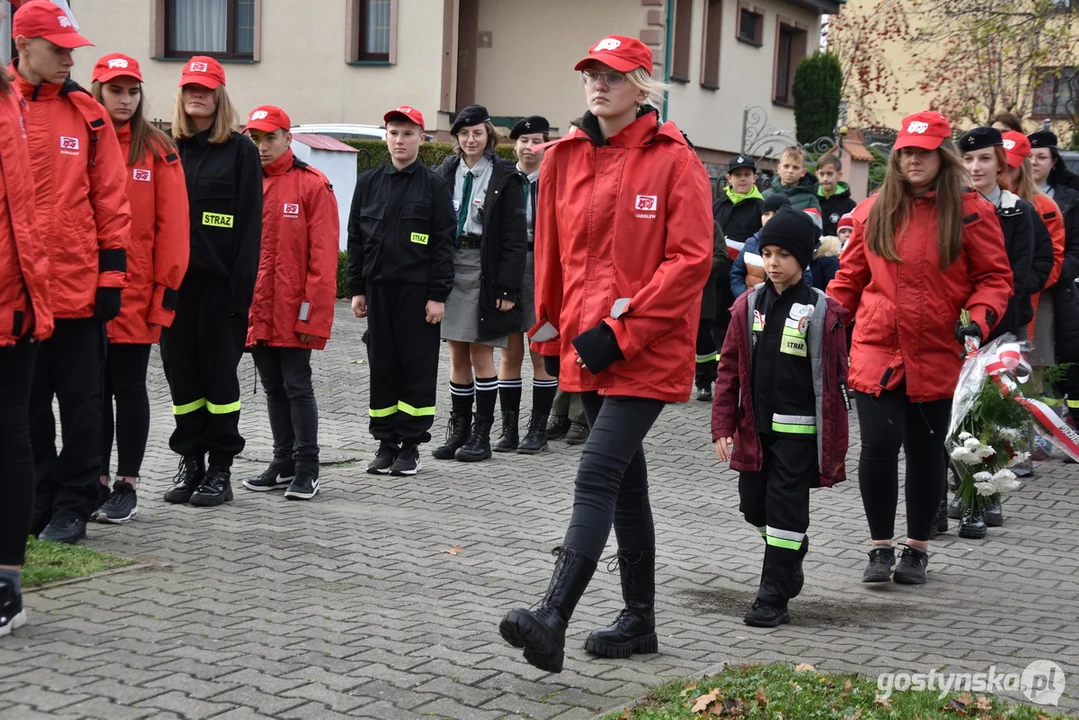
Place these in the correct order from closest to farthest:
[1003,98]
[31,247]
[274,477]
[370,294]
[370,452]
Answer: [31,247], [274,477], [370,294], [370,452], [1003,98]

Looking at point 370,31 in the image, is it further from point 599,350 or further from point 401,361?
point 599,350

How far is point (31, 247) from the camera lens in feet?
17.3

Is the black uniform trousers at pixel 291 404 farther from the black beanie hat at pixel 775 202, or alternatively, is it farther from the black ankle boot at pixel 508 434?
the black beanie hat at pixel 775 202

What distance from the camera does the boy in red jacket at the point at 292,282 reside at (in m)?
8.37

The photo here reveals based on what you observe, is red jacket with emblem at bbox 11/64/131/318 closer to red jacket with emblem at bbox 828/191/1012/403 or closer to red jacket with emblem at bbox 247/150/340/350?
red jacket with emblem at bbox 247/150/340/350

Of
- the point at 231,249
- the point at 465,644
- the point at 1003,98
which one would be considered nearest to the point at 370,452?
the point at 231,249

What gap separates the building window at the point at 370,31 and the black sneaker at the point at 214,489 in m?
18.8

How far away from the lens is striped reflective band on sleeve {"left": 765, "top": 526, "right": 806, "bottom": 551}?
6.18m

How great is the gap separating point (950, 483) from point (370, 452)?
12.8 ft

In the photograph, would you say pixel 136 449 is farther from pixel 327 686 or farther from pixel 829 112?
pixel 829 112

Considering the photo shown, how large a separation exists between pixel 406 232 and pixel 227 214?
1.52 m

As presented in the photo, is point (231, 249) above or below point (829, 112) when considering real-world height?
below

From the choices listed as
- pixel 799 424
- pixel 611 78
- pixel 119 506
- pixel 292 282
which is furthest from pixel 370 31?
pixel 611 78

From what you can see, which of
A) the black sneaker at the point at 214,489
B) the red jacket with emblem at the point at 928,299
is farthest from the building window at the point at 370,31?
the red jacket with emblem at the point at 928,299
